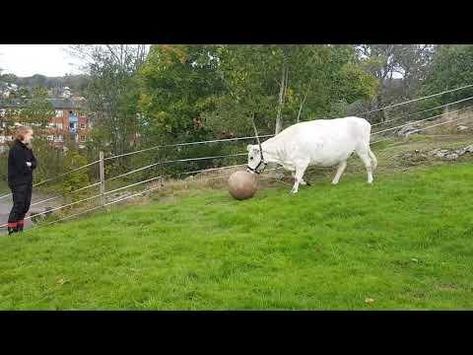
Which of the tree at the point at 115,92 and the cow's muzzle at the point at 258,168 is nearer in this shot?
the cow's muzzle at the point at 258,168

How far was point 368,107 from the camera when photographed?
14.6 m

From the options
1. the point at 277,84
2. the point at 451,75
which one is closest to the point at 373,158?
the point at 277,84

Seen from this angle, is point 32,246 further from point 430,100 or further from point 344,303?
point 430,100

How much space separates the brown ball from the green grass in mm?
204

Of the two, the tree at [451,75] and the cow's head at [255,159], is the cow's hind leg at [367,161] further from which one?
the tree at [451,75]

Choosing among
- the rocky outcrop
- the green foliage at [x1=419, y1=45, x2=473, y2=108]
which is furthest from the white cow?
the green foliage at [x1=419, y1=45, x2=473, y2=108]

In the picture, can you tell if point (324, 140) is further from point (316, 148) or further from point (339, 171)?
point (339, 171)

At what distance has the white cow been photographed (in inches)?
328

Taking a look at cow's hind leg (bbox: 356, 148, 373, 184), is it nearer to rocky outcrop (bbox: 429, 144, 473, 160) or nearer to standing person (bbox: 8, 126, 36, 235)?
rocky outcrop (bbox: 429, 144, 473, 160)

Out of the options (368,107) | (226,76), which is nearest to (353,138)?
(226,76)

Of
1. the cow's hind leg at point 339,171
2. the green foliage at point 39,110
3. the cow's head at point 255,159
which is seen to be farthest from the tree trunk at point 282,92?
the green foliage at point 39,110

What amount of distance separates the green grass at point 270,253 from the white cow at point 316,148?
17.6 inches

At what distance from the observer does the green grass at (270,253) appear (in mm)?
4551

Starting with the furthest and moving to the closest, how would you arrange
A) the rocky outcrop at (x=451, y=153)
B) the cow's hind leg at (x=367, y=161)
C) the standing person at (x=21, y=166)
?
1. the rocky outcrop at (x=451, y=153)
2. the cow's hind leg at (x=367, y=161)
3. the standing person at (x=21, y=166)
